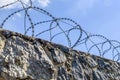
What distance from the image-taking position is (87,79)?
184 inches

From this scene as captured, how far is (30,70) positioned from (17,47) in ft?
0.87

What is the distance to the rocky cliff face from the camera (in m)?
3.71

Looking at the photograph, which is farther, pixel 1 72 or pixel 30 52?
pixel 30 52

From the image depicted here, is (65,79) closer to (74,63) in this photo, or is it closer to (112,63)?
(74,63)

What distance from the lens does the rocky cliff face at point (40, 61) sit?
12.2ft

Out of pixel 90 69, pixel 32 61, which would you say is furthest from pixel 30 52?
pixel 90 69

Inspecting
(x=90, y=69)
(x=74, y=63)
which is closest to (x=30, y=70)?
(x=74, y=63)

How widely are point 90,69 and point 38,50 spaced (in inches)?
40.1

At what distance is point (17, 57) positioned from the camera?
148 inches

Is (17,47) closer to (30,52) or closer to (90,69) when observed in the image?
(30,52)

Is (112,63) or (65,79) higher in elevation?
(112,63)

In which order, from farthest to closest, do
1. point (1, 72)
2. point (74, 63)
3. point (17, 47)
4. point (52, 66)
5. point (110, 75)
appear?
point (110, 75)
point (74, 63)
point (52, 66)
point (17, 47)
point (1, 72)

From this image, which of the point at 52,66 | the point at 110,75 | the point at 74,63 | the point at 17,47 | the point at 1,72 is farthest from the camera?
the point at 110,75

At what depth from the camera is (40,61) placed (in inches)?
156
